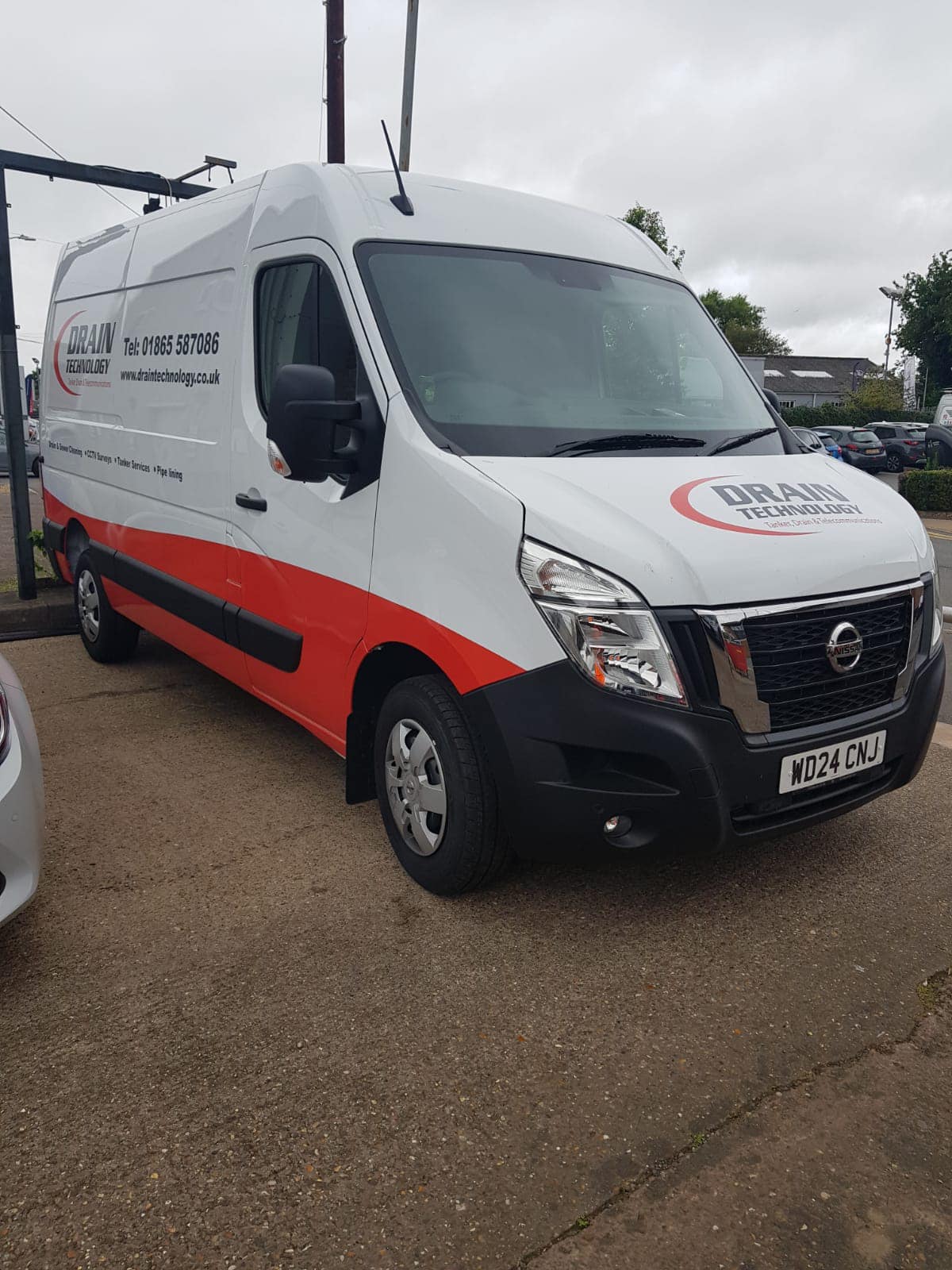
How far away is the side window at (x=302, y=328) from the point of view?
3576 mm

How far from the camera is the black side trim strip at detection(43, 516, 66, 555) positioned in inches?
269

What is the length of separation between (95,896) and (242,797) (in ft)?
3.06

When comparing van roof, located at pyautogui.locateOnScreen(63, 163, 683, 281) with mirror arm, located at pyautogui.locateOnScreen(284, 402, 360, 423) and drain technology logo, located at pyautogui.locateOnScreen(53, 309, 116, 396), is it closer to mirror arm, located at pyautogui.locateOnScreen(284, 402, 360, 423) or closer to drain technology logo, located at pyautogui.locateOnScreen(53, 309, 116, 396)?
mirror arm, located at pyautogui.locateOnScreen(284, 402, 360, 423)

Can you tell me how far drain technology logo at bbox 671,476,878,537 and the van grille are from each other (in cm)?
27

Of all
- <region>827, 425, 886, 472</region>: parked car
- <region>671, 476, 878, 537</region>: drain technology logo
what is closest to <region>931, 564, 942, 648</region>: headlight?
<region>671, 476, 878, 537</region>: drain technology logo

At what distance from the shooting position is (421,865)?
3.47 metres

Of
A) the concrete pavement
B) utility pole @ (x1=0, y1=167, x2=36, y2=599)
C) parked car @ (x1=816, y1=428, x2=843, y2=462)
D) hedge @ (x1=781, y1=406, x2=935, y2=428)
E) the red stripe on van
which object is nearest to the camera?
the concrete pavement

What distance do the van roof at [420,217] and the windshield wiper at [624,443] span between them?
96 cm

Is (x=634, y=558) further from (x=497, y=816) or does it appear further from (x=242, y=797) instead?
(x=242, y=797)

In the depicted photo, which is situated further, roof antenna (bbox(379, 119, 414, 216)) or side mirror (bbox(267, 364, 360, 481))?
roof antenna (bbox(379, 119, 414, 216))

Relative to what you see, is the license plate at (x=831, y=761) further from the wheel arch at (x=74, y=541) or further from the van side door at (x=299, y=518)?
the wheel arch at (x=74, y=541)

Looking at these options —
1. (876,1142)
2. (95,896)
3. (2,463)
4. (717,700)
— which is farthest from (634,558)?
(2,463)

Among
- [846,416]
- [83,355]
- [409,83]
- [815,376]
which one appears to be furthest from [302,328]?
[815,376]

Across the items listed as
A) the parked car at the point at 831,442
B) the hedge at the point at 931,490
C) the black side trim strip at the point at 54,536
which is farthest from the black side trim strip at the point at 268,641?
the parked car at the point at 831,442
